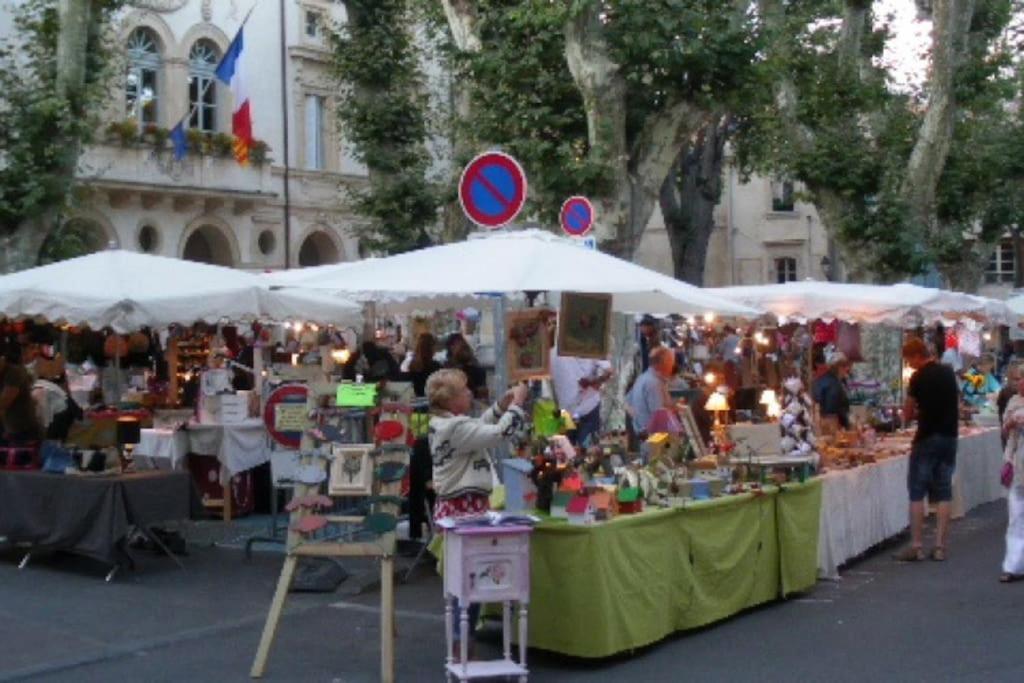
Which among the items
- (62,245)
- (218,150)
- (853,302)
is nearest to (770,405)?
(853,302)

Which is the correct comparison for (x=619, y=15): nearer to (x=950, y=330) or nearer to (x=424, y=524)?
(x=424, y=524)

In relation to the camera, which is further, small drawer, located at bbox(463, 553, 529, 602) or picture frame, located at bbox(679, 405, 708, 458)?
picture frame, located at bbox(679, 405, 708, 458)

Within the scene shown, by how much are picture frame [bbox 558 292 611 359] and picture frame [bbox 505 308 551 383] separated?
0.25 metres

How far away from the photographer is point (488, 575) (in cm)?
747

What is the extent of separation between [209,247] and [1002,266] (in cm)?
2740

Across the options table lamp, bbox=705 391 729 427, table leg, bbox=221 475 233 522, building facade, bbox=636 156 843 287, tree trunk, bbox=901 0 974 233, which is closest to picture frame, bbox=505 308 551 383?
table lamp, bbox=705 391 729 427

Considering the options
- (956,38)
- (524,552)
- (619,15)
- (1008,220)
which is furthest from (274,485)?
(1008,220)

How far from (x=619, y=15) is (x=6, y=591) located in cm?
904

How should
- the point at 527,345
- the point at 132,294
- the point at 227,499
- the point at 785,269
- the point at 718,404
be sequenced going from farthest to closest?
1. the point at 785,269
2. the point at 227,499
3. the point at 718,404
4. the point at 132,294
5. the point at 527,345

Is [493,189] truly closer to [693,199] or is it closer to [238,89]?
[238,89]

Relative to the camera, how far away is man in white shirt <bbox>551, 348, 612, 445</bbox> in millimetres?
13938

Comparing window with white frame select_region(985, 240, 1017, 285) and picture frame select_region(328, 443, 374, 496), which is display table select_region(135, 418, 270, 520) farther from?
window with white frame select_region(985, 240, 1017, 285)

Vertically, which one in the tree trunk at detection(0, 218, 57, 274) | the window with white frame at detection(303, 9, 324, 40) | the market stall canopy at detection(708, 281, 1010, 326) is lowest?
the market stall canopy at detection(708, 281, 1010, 326)

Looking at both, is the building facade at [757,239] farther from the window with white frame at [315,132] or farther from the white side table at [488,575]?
the white side table at [488,575]
